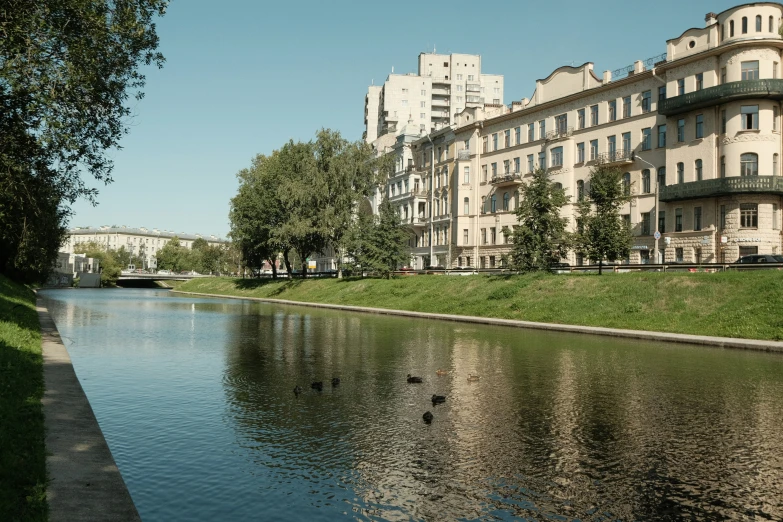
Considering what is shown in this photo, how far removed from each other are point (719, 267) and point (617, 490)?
135ft

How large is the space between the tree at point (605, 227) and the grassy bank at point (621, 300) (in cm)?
313

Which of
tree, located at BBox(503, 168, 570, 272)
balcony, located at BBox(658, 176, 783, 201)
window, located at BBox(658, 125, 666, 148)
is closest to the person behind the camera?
tree, located at BBox(503, 168, 570, 272)

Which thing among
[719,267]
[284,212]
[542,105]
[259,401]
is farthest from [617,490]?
[284,212]

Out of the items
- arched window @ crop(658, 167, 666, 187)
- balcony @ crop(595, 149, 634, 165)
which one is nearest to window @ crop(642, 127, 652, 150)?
balcony @ crop(595, 149, 634, 165)

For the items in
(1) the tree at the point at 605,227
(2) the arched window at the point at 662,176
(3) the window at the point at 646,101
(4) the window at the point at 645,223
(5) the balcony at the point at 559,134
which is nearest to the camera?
(1) the tree at the point at 605,227

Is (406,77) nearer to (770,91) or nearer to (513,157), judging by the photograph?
(513,157)

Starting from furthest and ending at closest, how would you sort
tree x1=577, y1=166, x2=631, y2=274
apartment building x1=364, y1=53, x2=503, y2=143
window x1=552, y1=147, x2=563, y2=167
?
apartment building x1=364, y1=53, x2=503, y2=143, window x1=552, y1=147, x2=563, y2=167, tree x1=577, y1=166, x2=631, y2=274

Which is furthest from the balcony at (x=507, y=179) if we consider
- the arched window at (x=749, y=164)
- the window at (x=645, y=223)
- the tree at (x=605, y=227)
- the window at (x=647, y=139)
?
the arched window at (x=749, y=164)

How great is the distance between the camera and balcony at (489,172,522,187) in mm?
73312

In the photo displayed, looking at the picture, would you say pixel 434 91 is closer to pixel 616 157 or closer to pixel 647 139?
pixel 616 157

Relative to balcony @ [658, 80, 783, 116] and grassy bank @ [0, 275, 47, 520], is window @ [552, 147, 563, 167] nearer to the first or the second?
balcony @ [658, 80, 783, 116]

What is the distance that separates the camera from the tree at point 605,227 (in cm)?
4622

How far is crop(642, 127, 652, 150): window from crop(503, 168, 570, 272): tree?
50.5ft

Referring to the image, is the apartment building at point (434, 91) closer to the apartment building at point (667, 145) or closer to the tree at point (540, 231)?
the apartment building at point (667, 145)
